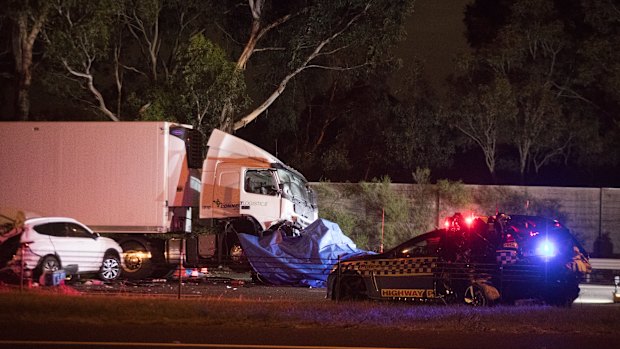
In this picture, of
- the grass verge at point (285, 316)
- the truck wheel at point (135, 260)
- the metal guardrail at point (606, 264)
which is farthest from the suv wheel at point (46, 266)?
the metal guardrail at point (606, 264)

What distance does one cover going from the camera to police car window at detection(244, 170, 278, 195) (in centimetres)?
2061

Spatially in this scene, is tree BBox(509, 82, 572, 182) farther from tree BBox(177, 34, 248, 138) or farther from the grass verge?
the grass verge

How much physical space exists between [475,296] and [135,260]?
9.50 meters

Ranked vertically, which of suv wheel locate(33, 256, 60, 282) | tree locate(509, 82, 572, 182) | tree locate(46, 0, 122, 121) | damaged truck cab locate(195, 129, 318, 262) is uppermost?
tree locate(46, 0, 122, 121)

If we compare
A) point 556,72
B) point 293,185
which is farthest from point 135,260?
point 556,72

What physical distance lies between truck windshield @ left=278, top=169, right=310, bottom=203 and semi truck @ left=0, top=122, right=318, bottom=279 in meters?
0.07

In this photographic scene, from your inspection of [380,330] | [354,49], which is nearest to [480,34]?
[354,49]

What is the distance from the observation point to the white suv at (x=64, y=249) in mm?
17188

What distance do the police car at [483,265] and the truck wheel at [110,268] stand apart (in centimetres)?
687

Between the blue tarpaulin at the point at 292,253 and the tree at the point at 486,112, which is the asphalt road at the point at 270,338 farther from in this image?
the tree at the point at 486,112

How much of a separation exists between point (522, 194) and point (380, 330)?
17.1 meters

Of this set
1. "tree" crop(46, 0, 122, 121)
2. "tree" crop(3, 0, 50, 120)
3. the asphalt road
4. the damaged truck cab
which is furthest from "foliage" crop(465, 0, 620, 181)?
the asphalt road

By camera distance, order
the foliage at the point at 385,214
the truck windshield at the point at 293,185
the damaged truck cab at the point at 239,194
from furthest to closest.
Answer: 1. the foliage at the point at 385,214
2. the truck windshield at the point at 293,185
3. the damaged truck cab at the point at 239,194

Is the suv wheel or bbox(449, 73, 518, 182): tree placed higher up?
bbox(449, 73, 518, 182): tree
